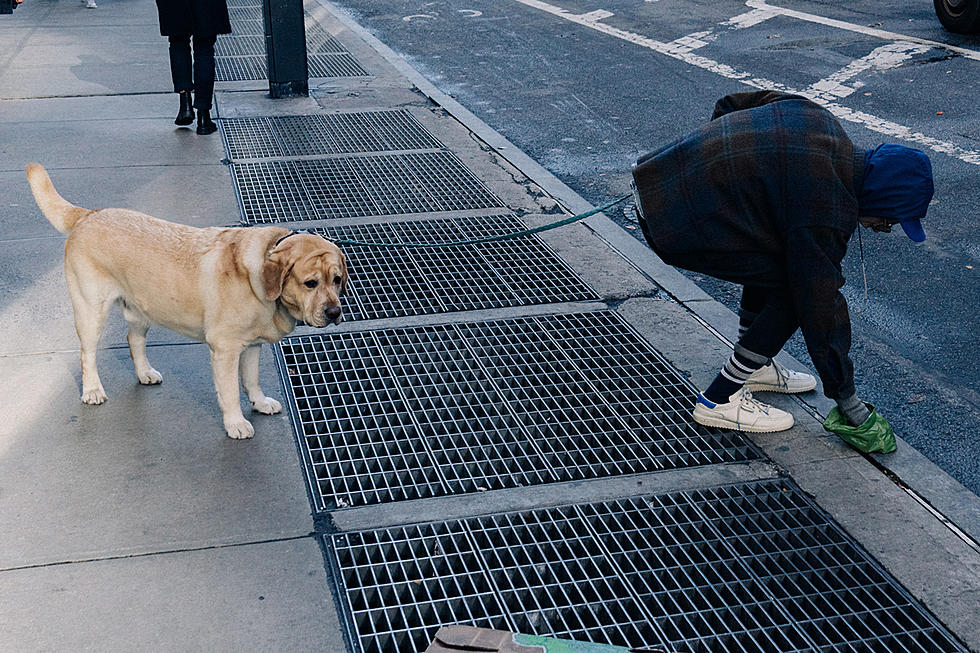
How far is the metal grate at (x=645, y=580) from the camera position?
3.01 metres

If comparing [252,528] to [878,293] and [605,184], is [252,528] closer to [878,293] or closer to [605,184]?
[878,293]

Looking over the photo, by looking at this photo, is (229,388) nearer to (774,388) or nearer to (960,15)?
(774,388)

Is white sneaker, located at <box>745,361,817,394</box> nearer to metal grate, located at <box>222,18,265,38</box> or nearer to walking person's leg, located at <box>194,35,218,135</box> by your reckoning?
walking person's leg, located at <box>194,35,218,135</box>

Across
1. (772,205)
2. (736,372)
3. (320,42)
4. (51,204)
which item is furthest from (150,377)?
(320,42)

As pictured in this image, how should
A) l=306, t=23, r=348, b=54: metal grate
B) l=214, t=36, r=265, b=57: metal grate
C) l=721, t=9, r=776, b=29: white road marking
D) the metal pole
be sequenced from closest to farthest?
the metal pole
l=214, t=36, r=265, b=57: metal grate
l=306, t=23, r=348, b=54: metal grate
l=721, t=9, r=776, b=29: white road marking

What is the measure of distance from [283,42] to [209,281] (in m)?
6.23

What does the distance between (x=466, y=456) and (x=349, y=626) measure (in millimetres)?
1079

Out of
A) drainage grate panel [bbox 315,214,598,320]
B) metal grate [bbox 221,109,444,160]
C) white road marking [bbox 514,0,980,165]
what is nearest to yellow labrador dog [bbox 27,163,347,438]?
drainage grate panel [bbox 315,214,598,320]

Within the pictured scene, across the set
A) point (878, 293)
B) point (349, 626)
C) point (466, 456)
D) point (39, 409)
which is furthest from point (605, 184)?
point (349, 626)

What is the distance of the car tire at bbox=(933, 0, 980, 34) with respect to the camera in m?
11.9

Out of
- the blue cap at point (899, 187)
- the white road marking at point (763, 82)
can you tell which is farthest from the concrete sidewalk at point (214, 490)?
the white road marking at point (763, 82)

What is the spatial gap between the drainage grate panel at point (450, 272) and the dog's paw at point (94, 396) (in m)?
1.36

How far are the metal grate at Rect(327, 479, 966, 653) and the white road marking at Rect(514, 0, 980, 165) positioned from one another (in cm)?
557

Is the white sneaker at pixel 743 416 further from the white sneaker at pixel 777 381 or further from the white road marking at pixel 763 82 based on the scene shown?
the white road marking at pixel 763 82
